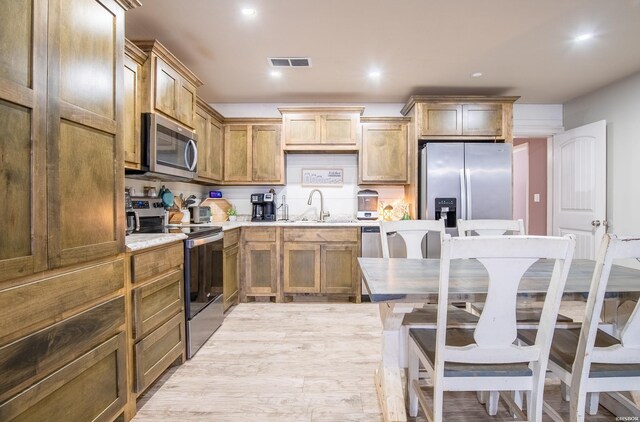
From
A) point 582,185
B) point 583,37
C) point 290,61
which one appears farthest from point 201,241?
point 582,185

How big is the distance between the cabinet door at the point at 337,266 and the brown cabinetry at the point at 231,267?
0.94 metres

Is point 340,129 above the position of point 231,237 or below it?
above

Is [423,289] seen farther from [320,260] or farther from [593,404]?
[320,260]

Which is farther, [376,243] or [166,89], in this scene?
[376,243]

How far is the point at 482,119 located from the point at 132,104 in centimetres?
340

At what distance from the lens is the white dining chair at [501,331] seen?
1060mm

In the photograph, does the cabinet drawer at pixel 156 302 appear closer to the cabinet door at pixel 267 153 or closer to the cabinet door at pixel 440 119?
the cabinet door at pixel 267 153

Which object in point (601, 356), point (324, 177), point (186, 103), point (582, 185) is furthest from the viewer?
point (324, 177)

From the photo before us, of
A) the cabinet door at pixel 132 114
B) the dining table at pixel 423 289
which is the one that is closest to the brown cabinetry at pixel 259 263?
the cabinet door at pixel 132 114

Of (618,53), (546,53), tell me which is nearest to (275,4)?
(546,53)

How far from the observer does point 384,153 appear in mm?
3914

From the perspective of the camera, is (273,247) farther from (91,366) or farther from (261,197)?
(91,366)

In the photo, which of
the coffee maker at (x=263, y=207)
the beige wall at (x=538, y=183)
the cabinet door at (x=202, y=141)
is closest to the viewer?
the cabinet door at (x=202, y=141)

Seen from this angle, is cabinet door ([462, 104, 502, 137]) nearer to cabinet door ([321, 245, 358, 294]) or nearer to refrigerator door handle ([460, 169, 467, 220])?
refrigerator door handle ([460, 169, 467, 220])
